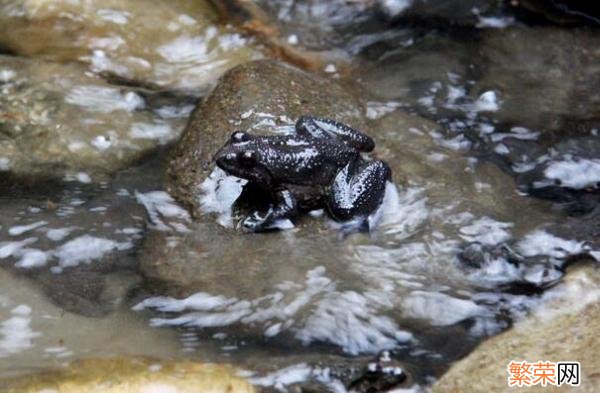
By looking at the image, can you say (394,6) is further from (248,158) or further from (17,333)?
(17,333)

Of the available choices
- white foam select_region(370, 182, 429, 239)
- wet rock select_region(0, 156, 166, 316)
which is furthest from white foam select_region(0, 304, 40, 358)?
white foam select_region(370, 182, 429, 239)

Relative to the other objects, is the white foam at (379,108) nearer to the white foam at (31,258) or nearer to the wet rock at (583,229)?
the wet rock at (583,229)

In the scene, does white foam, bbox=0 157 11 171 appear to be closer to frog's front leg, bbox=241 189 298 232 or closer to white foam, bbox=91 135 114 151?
white foam, bbox=91 135 114 151

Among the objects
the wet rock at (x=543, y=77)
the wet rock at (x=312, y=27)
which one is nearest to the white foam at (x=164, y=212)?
the wet rock at (x=312, y=27)

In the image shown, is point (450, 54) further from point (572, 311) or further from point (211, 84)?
point (572, 311)

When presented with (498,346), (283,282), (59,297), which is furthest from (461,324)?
(59,297)
